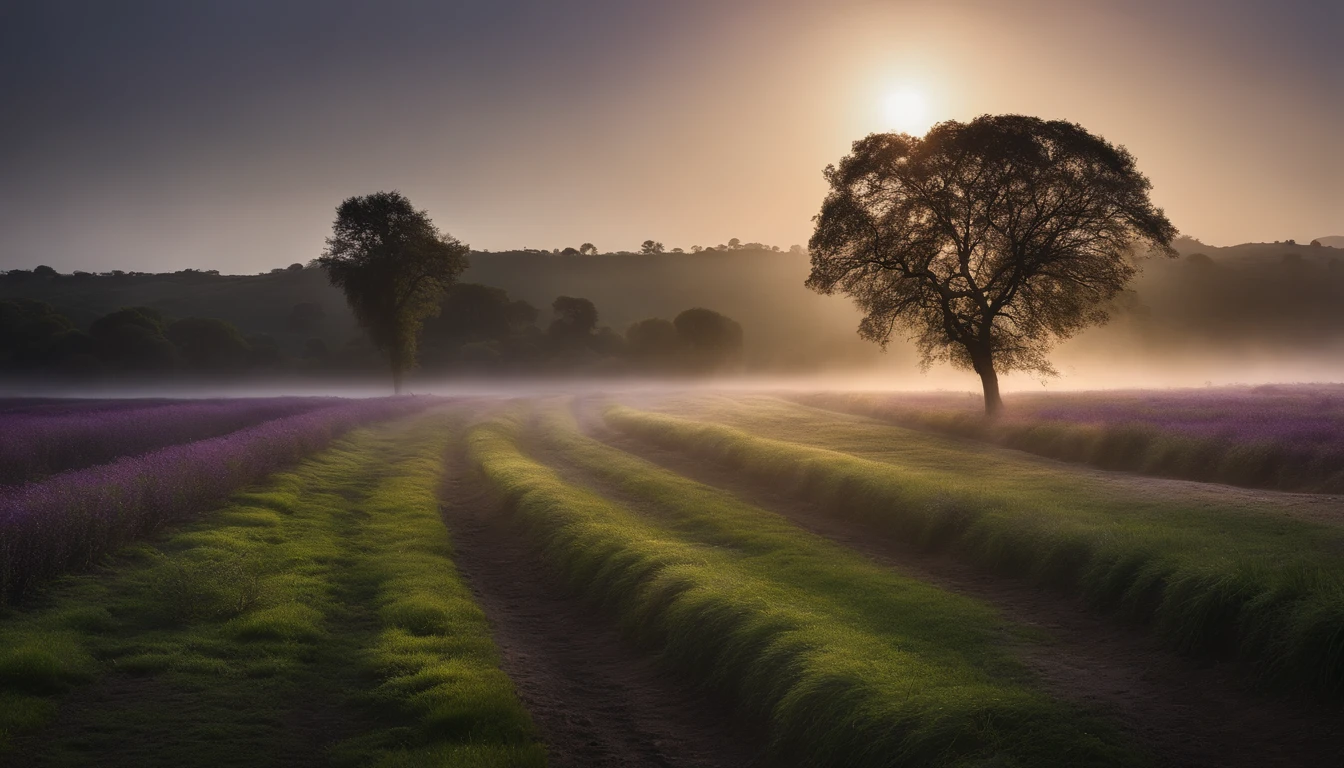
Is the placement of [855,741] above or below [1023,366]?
below

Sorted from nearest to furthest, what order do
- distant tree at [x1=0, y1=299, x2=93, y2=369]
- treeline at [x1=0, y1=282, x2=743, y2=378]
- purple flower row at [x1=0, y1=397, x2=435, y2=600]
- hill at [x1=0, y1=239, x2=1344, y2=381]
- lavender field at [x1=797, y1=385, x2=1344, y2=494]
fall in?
purple flower row at [x1=0, y1=397, x2=435, y2=600] < lavender field at [x1=797, y1=385, x2=1344, y2=494] < distant tree at [x1=0, y1=299, x2=93, y2=369] < treeline at [x1=0, y1=282, x2=743, y2=378] < hill at [x1=0, y1=239, x2=1344, y2=381]

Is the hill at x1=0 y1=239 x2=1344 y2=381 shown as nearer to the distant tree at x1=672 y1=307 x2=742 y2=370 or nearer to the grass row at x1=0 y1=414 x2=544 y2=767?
the distant tree at x1=672 y1=307 x2=742 y2=370

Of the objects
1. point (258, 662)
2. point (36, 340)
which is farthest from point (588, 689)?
point (36, 340)

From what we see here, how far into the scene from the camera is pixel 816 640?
38.0 feet

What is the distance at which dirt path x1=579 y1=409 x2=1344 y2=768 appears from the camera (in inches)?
318

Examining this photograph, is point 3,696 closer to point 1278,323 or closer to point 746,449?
point 746,449

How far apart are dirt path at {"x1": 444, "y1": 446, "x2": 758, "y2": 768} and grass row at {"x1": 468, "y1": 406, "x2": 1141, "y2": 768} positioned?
1.48ft

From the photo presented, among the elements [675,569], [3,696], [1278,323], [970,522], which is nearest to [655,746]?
[675,569]

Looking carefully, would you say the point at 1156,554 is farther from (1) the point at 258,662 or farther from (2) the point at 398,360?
(2) the point at 398,360

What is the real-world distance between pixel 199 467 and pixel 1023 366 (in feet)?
115

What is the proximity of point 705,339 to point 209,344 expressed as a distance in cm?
7304

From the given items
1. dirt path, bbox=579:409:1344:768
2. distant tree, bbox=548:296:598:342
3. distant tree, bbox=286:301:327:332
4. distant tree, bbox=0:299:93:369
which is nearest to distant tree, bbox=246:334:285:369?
distant tree, bbox=0:299:93:369

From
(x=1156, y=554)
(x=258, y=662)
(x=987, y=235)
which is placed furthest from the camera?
(x=987, y=235)

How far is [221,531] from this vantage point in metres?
18.6
